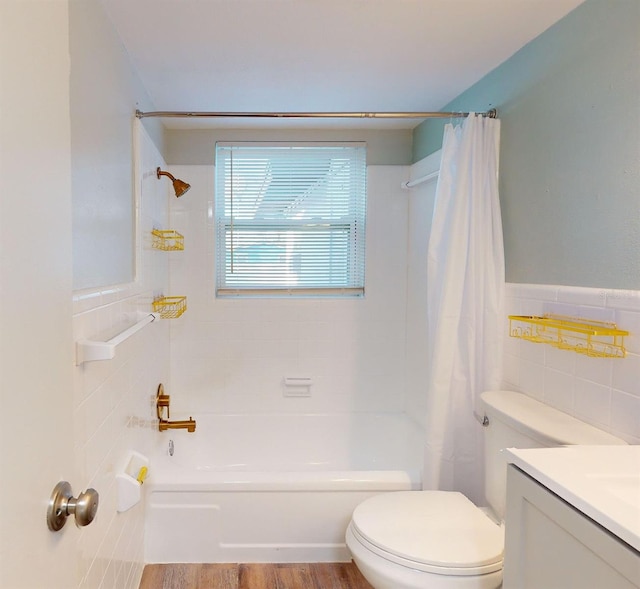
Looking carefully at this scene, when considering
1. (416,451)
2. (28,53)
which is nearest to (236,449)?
(416,451)

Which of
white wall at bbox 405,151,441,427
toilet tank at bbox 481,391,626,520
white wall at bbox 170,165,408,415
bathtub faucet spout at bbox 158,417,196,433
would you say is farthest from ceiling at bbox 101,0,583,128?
bathtub faucet spout at bbox 158,417,196,433

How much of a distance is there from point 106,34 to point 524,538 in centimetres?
190

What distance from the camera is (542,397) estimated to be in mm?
1663

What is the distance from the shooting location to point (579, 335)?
1.46m

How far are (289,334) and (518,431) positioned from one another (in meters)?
1.71

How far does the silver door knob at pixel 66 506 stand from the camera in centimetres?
68

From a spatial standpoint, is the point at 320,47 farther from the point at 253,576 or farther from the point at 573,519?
the point at 253,576

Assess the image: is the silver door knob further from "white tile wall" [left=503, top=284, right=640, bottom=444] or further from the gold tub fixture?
the gold tub fixture

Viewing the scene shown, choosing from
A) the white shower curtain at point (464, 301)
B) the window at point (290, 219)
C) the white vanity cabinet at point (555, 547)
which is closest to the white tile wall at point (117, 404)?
the window at point (290, 219)

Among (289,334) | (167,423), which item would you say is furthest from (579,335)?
(167,423)

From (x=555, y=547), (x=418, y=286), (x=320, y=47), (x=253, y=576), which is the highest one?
(x=320, y=47)

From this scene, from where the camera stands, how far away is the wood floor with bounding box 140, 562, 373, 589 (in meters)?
1.95

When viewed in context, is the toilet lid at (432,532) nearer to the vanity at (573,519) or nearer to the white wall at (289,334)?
the vanity at (573,519)

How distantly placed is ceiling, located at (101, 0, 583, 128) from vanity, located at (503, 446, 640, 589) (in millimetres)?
1387
